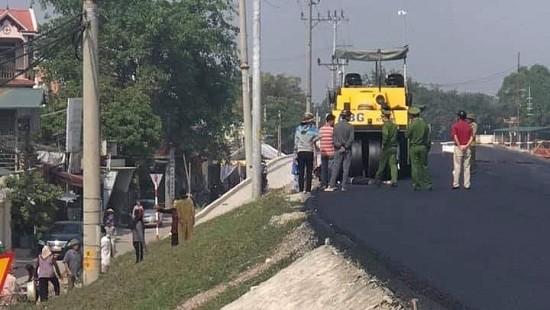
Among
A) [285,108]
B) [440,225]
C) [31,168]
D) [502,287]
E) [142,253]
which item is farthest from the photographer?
[285,108]

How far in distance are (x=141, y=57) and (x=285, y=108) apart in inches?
1817

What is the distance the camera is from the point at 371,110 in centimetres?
2509

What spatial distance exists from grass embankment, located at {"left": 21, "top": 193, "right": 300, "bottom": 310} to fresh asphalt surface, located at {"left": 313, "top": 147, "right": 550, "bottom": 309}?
1.06m

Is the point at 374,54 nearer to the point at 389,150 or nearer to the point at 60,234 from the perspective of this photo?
the point at 389,150

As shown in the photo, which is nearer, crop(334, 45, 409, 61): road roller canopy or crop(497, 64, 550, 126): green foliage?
crop(334, 45, 409, 61): road roller canopy

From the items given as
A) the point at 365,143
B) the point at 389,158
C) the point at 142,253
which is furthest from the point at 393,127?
the point at 142,253

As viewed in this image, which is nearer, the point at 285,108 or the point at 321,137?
the point at 321,137

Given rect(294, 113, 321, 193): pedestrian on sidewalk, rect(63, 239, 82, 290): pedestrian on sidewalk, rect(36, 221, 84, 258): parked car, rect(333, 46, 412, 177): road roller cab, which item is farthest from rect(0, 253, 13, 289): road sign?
→ rect(36, 221, 84, 258): parked car

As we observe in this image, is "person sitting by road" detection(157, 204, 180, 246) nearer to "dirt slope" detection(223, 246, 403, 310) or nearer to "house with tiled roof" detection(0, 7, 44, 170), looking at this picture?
"dirt slope" detection(223, 246, 403, 310)

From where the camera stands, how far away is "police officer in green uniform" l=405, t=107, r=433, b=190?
68.8 feet

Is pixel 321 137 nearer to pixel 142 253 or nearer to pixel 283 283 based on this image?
pixel 142 253

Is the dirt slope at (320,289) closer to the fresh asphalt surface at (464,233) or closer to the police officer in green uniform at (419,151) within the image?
the fresh asphalt surface at (464,233)

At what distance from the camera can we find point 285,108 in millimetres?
105312

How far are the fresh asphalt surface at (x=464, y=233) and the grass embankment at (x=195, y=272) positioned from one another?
3.47 feet
